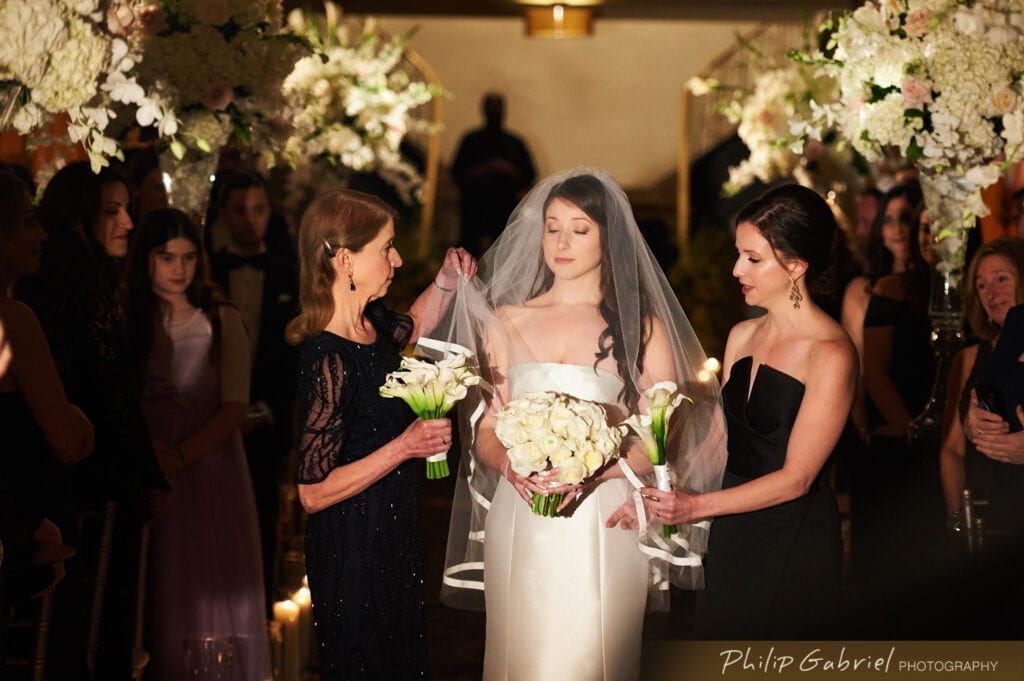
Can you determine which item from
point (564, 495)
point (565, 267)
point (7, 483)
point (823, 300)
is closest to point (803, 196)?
point (823, 300)

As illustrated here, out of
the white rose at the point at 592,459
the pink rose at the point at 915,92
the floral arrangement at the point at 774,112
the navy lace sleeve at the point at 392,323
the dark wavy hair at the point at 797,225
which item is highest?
the floral arrangement at the point at 774,112

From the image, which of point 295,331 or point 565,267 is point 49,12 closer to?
point 295,331

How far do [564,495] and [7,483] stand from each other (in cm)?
144

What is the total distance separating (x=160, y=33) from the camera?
4797mm

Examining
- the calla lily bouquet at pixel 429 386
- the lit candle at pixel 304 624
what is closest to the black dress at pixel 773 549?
the calla lily bouquet at pixel 429 386

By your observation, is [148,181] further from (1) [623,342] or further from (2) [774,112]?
(2) [774,112]

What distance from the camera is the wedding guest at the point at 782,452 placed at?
11.7 feet

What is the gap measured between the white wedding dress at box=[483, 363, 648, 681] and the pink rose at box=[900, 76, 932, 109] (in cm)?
161

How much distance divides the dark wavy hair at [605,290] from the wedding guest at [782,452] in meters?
0.29

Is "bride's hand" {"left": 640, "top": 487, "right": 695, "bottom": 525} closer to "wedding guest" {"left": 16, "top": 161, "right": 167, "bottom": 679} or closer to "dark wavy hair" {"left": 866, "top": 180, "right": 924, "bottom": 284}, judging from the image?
"wedding guest" {"left": 16, "top": 161, "right": 167, "bottom": 679}

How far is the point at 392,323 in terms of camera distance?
3834 mm

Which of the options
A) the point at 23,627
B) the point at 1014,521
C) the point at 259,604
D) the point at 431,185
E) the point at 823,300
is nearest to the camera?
the point at 23,627

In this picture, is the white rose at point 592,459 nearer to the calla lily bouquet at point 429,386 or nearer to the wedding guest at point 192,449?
the calla lily bouquet at point 429,386

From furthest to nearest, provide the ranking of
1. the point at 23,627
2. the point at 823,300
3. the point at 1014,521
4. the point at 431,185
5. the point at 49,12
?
1. the point at 431,185
2. the point at 1014,521
3. the point at 49,12
4. the point at 823,300
5. the point at 23,627
